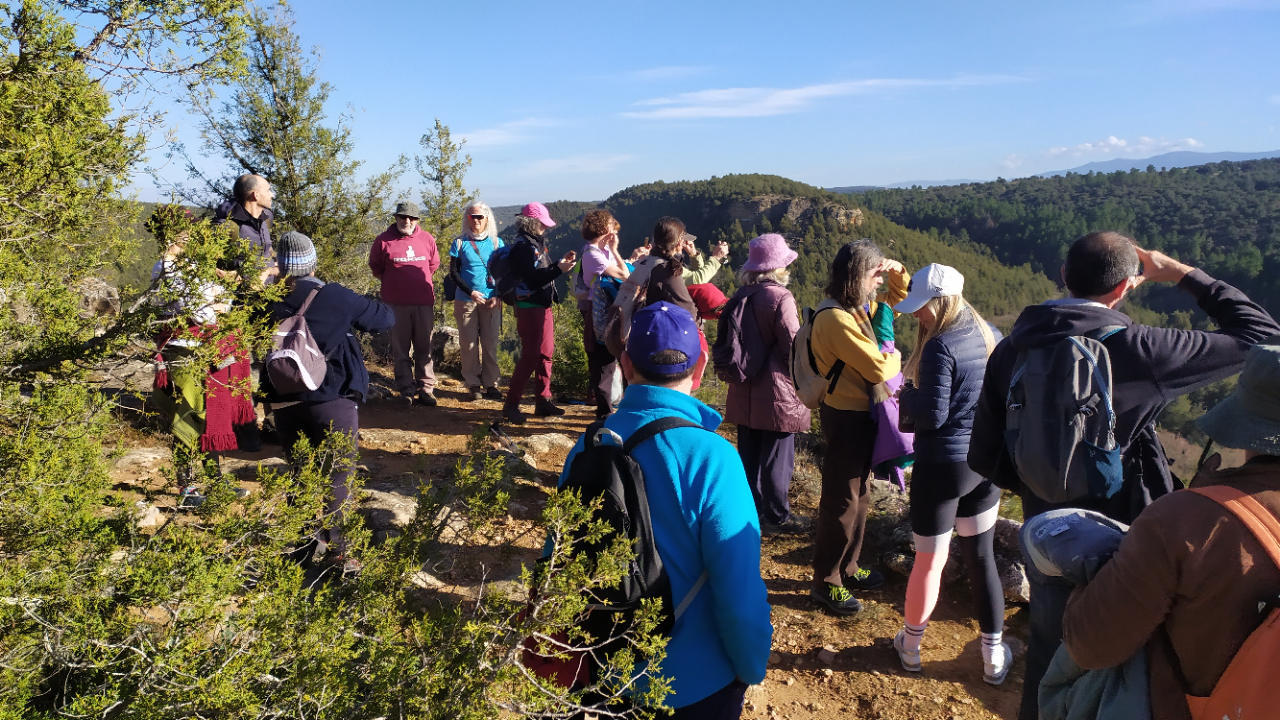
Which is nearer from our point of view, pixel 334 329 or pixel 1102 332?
pixel 1102 332

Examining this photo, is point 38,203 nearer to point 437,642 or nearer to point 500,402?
point 437,642

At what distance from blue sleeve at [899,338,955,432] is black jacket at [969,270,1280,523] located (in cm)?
47

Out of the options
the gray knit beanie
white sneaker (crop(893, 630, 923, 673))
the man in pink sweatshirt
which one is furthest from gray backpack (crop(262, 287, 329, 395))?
the man in pink sweatshirt

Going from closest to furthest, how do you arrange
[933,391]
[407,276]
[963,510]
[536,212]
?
[933,391] → [963,510] → [536,212] → [407,276]

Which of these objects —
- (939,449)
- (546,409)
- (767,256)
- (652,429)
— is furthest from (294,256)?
(546,409)

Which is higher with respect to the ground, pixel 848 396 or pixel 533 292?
pixel 533 292

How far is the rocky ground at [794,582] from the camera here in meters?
3.11

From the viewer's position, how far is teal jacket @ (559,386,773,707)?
1673mm

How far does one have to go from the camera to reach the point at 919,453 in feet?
9.59

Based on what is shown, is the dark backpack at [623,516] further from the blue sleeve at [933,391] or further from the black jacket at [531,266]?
the black jacket at [531,266]

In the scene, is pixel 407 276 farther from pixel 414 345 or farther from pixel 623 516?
pixel 623 516

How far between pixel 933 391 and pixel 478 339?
5.29m

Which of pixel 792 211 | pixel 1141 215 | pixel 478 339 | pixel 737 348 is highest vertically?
pixel 792 211

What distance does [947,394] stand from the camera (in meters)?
2.81
